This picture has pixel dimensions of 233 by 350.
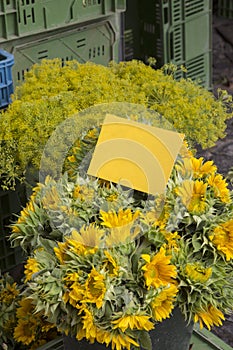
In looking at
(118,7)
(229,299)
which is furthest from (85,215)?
(118,7)

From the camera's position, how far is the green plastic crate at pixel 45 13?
2211mm

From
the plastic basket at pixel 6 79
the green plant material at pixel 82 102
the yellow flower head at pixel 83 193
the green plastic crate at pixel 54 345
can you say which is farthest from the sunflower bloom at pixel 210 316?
the plastic basket at pixel 6 79

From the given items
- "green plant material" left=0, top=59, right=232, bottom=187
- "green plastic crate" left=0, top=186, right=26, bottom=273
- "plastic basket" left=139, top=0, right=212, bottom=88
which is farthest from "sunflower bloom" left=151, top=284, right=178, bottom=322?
"plastic basket" left=139, top=0, right=212, bottom=88

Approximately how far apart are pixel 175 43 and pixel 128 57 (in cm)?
33

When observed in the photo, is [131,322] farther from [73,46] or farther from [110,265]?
[73,46]

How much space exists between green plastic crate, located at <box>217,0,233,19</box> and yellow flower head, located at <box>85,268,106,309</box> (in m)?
3.65

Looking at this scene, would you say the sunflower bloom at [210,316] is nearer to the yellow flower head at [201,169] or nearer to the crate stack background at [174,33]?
the yellow flower head at [201,169]

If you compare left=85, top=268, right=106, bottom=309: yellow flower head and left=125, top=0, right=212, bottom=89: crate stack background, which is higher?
left=85, top=268, right=106, bottom=309: yellow flower head

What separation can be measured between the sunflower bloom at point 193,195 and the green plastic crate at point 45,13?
1182 mm

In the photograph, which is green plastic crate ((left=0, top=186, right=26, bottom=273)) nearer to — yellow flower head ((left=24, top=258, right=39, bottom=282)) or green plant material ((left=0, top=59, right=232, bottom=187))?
green plant material ((left=0, top=59, right=232, bottom=187))

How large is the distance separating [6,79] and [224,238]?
3.28ft

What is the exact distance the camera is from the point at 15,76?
2336 millimetres

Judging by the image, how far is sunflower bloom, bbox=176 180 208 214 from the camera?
129cm

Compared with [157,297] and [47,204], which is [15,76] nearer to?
[47,204]
